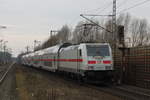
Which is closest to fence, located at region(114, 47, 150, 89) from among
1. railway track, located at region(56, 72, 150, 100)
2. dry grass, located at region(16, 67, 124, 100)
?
railway track, located at region(56, 72, 150, 100)

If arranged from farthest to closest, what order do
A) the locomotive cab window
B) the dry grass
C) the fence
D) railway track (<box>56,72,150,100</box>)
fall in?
the locomotive cab window
the fence
railway track (<box>56,72,150,100</box>)
the dry grass

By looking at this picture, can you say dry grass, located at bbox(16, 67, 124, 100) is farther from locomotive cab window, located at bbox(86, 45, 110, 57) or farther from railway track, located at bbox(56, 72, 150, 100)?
locomotive cab window, located at bbox(86, 45, 110, 57)

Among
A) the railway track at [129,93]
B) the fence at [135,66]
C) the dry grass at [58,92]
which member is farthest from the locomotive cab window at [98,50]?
the railway track at [129,93]

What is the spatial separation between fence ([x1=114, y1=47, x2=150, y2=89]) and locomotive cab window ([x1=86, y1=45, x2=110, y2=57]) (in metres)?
1.64

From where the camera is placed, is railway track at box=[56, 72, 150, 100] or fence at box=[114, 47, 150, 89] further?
fence at box=[114, 47, 150, 89]

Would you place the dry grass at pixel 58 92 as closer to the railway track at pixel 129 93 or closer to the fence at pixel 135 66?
the railway track at pixel 129 93

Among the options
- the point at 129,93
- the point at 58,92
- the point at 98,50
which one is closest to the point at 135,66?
the point at 98,50

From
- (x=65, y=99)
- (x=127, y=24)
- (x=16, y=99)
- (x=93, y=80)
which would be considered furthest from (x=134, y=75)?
(x=127, y=24)

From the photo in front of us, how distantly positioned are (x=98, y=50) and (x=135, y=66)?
9.88 feet

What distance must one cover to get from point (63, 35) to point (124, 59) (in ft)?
185

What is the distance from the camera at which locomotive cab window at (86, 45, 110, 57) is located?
1950 centimetres

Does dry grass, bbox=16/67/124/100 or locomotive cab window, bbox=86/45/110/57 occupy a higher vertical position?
locomotive cab window, bbox=86/45/110/57

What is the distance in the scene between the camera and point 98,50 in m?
19.8

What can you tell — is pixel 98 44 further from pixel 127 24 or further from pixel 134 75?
pixel 127 24
